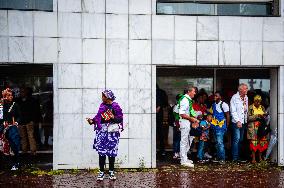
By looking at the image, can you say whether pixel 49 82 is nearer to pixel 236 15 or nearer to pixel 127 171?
pixel 127 171

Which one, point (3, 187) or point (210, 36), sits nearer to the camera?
point (3, 187)

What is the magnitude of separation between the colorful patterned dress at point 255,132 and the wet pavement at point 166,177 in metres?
0.49

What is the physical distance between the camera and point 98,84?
11.6 metres

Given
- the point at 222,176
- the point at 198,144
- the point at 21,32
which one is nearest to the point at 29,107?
the point at 21,32

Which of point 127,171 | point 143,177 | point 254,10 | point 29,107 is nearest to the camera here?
point 143,177

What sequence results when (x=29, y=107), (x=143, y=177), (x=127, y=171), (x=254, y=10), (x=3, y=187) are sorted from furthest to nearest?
(x=29, y=107), (x=254, y=10), (x=127, y=171), (x=143, y=177), (x=3, y=187)

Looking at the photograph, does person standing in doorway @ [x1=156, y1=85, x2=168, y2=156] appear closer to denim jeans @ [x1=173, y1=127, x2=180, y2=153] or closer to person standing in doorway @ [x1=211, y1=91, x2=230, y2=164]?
denim jeans @ [x1=173, y1=127, x2=180, y2=153]

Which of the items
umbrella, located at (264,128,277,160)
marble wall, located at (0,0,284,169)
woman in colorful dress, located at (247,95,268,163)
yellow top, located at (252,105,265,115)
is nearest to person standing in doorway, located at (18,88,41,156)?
marble wall, located at (0,0,284,169)

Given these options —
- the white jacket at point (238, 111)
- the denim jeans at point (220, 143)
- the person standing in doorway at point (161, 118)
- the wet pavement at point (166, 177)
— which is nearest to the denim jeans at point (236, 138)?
the white jacket at point (238, 111)

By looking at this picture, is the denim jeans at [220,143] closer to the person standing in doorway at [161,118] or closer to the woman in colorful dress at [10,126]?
A: the person standing in doorway at [161,118]

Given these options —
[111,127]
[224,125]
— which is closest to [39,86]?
[111,127]

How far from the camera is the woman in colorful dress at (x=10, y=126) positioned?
11.3 metres

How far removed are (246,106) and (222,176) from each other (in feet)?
8.63

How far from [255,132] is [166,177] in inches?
128
